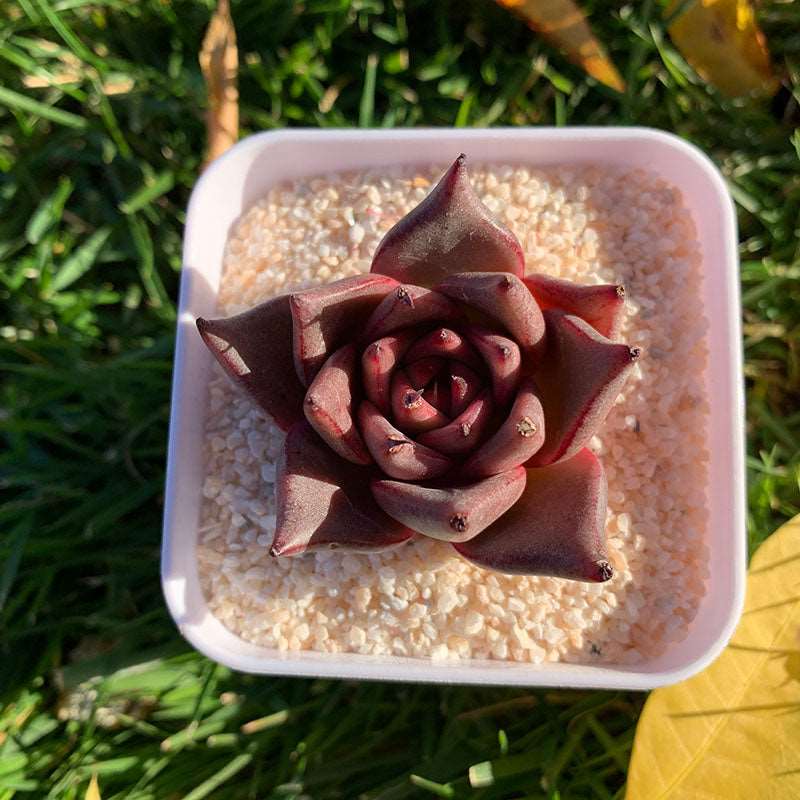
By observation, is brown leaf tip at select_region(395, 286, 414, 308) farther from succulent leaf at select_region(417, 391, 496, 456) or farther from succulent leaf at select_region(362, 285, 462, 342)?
succulent leaf at select_region(417, 391, 496, 456)

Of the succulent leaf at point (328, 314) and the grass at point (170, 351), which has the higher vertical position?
the succulent leaf at point (328, 314)

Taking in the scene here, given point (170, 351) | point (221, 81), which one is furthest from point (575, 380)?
point (221, 81)

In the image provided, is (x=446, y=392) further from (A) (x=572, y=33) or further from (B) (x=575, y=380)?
(A) (x=572, y=33)

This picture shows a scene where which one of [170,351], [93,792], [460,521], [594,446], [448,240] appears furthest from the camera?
[170,351]

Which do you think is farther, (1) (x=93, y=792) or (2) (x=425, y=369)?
(1) (x=93, y=792)

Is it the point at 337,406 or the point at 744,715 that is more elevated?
the point at 337,406

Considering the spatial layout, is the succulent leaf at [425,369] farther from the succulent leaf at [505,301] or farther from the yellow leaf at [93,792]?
the yellow leaf at [93,792]

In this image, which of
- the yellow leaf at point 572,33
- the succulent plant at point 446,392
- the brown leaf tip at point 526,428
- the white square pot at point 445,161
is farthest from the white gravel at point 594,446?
the yellow leaf at point 572,33
